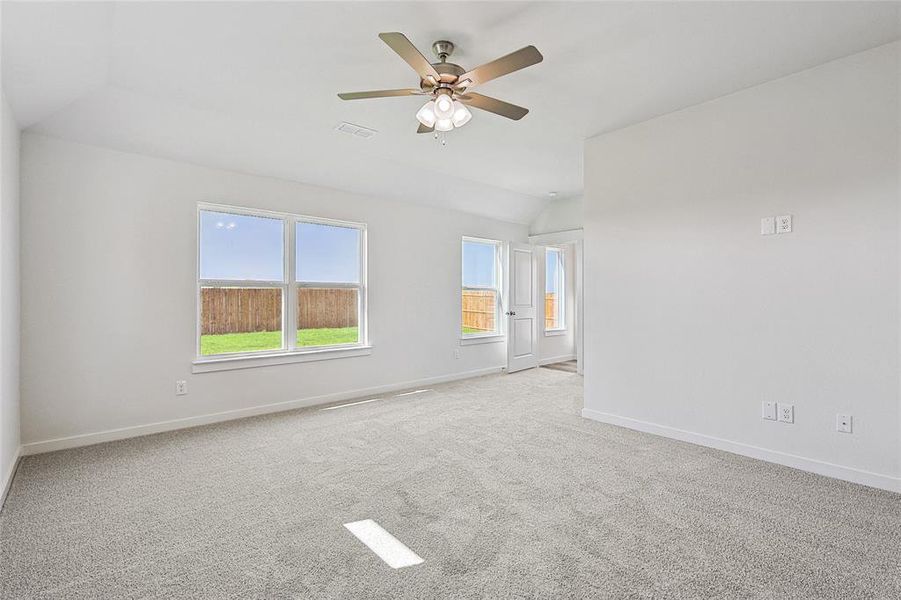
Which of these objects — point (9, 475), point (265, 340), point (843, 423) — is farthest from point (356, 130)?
point (843, 423)

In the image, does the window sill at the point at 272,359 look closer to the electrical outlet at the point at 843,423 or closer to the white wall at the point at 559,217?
the white wall at the point at 559,217

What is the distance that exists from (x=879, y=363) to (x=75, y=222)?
17.9 feet

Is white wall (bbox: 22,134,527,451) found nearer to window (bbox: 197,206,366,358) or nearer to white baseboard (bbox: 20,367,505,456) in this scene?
white baseboard (bbox: 20,367,505,456)

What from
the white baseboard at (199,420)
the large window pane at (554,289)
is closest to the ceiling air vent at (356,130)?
the white baseboard at (199,420)

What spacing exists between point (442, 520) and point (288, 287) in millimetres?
3055

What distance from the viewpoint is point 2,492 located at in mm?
2453

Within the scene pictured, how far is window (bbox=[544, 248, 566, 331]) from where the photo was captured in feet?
25.5

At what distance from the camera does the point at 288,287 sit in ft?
14.8

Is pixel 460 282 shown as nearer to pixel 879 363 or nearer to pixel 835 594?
pixel 879 363

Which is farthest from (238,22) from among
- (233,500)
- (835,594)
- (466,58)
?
(835,594)

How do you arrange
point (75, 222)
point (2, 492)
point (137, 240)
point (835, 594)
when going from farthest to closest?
point (137, 240) → point (75, 222) → point (2, 492) → point (835, 594)

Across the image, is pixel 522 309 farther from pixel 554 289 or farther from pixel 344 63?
pixel 344 63

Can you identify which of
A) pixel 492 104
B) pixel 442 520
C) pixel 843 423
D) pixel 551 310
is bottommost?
pixel 442 520

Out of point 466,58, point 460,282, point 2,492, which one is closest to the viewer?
point 2,492
